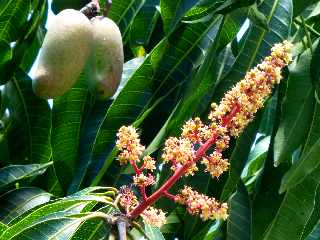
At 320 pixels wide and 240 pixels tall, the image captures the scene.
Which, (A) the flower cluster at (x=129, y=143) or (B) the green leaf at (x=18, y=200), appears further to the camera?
(B) the green leaf at (x=18, y=200)

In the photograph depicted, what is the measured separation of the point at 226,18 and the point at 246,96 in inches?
18.8

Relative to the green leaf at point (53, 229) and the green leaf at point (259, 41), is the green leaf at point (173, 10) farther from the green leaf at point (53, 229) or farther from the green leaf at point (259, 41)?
the green leaf at point (53, 229)

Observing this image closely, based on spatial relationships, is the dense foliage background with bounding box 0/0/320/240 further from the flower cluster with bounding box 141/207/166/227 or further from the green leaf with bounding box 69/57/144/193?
the flower cluster with bounding box 141/207/166/227

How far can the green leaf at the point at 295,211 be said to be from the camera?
1589mm

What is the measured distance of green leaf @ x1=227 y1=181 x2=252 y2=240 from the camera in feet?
5.17

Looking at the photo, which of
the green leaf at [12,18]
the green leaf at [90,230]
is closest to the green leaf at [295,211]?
the green leaf at [90,230]

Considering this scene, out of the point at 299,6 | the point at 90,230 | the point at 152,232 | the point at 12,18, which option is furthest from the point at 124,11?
the point at 152,232

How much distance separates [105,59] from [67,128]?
413 millimetres

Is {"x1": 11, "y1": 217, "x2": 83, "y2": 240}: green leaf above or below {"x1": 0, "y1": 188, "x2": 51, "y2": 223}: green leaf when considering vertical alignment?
above

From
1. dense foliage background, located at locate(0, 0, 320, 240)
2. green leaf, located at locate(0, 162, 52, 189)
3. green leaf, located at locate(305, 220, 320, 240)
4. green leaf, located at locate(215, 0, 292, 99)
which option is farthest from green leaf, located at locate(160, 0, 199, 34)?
green leaf, located at locate(305, 220, 320, 240)

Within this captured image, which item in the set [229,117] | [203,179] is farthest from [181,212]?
[229,117]

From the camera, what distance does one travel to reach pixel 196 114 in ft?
5.43

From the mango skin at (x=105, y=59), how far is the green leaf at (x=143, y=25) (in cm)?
43

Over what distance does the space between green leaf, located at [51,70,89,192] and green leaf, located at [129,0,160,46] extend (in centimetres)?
15
